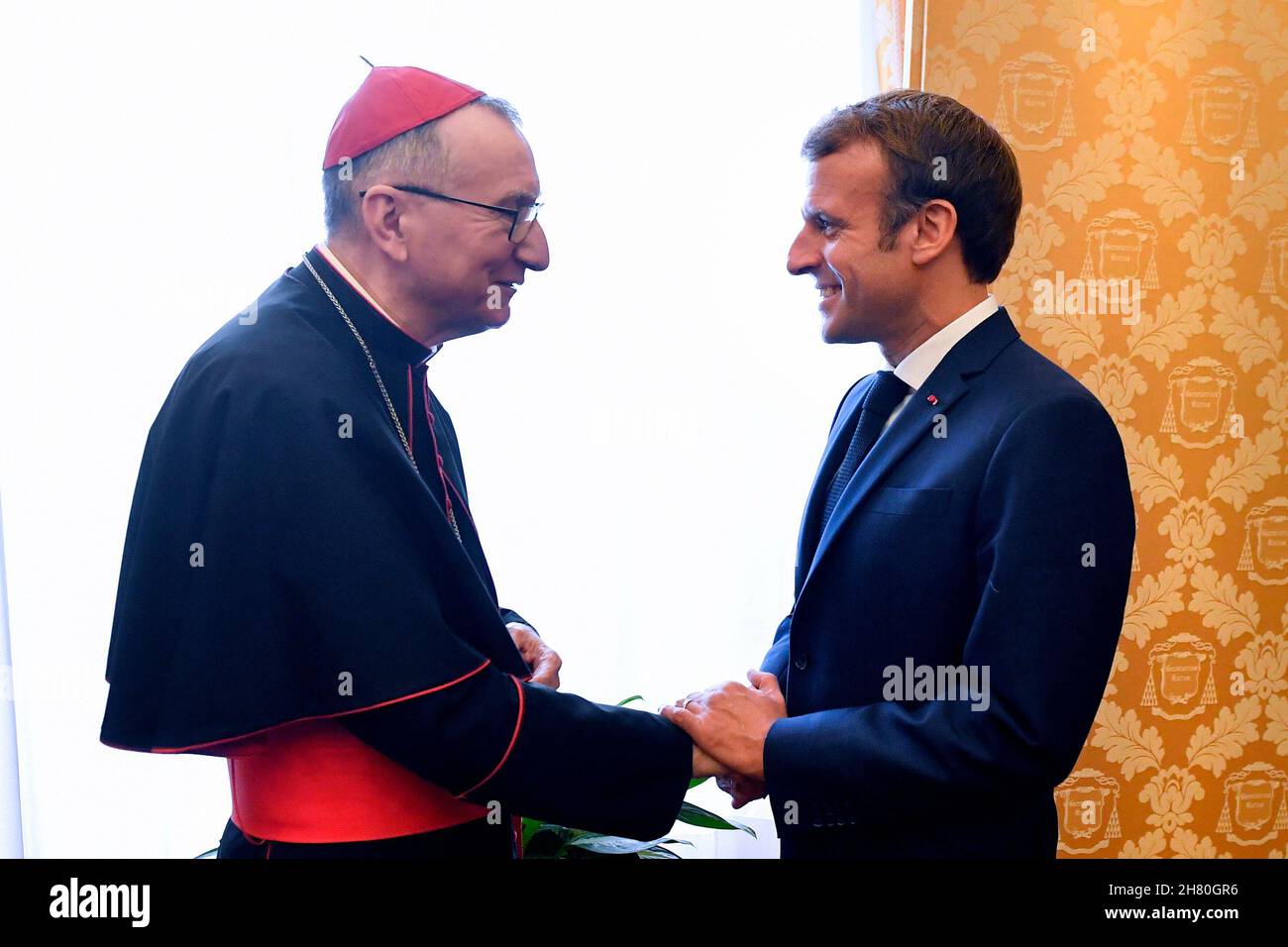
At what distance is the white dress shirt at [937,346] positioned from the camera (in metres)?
1.79

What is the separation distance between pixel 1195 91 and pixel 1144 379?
0.81m

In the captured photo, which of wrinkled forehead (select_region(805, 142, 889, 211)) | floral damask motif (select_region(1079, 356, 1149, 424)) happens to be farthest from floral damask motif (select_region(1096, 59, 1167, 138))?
wrinkled forehead (select_region(805, 142, 889, 211))

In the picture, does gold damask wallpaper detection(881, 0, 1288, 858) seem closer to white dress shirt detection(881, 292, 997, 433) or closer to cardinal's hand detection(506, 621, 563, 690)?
white dress shirt detection(881, 292, 997, 433)

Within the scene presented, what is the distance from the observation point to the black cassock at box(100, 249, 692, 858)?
1.55 meters

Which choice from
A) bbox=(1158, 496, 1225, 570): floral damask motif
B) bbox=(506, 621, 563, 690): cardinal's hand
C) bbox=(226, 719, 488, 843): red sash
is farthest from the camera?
bbox=(1158, 496, 1225, 570): floral damask motif

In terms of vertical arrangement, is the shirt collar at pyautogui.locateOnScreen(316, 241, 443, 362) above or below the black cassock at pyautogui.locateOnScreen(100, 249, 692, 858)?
above

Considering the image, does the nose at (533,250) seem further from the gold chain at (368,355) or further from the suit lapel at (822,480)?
the suit lapel at (822,480)

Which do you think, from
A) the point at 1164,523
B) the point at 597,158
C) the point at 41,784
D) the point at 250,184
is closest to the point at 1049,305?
the point at 1164,523

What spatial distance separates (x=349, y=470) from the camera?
1579 millimetres

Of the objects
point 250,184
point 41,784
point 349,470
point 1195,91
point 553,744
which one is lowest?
point 41,784

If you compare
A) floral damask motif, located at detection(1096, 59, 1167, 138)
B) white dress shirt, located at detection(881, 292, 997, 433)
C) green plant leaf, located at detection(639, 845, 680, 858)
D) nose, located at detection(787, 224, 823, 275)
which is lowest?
green plant leaf, located at detection(639, 845, 680, 858)

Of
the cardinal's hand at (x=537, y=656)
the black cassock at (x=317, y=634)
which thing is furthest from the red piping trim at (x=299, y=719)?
the cardinal's hand at (x=537, y=656)

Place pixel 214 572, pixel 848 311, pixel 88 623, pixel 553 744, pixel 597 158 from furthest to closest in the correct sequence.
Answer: pixel 597 158 → pixel 88 623 → pixel 848 311 → pixel 553 744 → pixel 214 572

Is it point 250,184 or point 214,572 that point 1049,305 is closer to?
point 250,184
